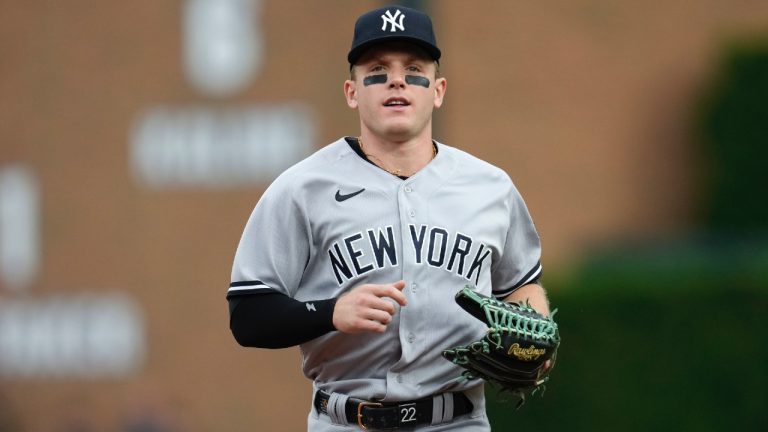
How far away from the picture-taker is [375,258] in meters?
4.63

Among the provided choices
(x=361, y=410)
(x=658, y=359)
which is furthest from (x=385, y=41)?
(x=658, y=359)

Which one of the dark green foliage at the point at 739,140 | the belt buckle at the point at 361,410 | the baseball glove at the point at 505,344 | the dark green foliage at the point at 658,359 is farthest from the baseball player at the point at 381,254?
the dark green foliage at the point at 739,140

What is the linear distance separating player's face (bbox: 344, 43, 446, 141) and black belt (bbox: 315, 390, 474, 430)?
30.7 inches

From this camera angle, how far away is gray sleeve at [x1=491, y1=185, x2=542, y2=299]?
4.95m

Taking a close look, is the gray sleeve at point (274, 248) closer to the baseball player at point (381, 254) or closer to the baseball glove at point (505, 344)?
the baseball player at point (381, 254)

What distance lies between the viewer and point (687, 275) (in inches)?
438

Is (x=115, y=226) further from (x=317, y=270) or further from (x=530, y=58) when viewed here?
(x=317, y=270)

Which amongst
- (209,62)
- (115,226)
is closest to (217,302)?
(115,226)

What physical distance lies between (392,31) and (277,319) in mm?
899

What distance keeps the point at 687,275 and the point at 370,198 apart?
679cm

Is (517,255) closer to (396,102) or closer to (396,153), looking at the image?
(396,153)

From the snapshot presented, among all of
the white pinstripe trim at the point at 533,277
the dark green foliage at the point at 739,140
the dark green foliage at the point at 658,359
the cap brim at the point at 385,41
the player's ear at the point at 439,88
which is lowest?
the dark green foliage at the point at 658,359

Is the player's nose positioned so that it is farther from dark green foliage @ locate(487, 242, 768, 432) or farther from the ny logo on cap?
dark green foliage @ locate(487, 242, 768, 432)

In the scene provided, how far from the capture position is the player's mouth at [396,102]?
467 centimetres
